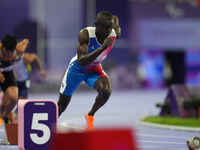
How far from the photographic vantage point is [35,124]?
7602mm

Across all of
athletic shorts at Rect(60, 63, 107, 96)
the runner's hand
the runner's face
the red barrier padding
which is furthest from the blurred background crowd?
the red barrier padding

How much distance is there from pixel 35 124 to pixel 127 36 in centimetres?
2672

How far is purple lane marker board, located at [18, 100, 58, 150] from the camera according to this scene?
24.8 feet

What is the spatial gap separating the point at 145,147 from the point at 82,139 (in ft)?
17.9

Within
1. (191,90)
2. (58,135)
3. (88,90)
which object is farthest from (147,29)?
(58,135)

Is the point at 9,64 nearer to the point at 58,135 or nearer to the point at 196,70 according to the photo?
the point at 58,135

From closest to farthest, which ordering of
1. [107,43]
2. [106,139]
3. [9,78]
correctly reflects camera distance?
1. [106,139]
2. [107,43]
3. [9,78]

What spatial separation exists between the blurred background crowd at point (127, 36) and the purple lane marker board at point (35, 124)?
74.4 feet

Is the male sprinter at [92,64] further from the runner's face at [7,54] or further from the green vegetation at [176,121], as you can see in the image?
the green vegetation at [176,121]

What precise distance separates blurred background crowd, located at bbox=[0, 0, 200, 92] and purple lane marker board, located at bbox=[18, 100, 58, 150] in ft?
74.4

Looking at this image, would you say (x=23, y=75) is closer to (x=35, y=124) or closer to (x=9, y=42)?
(x=9, y=42)

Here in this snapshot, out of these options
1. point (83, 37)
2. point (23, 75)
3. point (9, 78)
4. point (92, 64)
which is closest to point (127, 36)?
point (23, 75)

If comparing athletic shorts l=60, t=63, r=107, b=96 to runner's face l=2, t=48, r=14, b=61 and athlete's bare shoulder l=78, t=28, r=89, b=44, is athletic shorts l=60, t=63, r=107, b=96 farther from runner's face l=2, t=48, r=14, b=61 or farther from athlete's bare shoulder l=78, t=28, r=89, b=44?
runner's face l=2, t=48, r=14, b=61

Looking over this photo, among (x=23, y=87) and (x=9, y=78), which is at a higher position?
(x=9, y=78)
